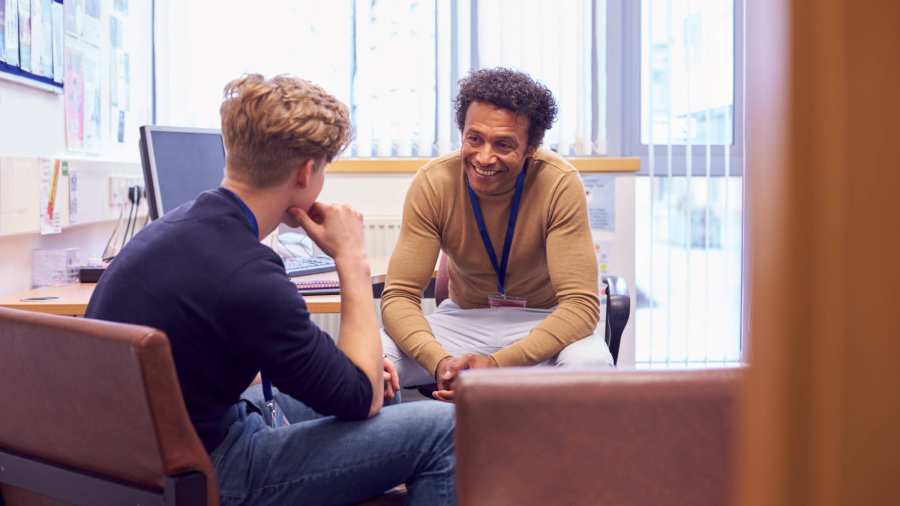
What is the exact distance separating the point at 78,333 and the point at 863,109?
106cm

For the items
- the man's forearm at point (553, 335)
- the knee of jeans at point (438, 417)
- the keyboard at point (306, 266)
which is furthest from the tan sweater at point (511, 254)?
the knee of jeans at point (438, 417)

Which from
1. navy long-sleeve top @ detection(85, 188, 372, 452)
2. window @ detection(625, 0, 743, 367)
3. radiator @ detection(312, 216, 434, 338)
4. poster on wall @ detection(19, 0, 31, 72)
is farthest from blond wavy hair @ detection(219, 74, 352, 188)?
window @ detection(625, 0, 743, 367)

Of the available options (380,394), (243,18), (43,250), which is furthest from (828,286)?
(243,18)

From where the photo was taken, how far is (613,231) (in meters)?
3.75

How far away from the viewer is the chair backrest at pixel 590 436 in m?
0.85

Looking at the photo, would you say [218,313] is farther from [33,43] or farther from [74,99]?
[74,99]

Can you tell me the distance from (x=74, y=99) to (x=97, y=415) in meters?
1.88

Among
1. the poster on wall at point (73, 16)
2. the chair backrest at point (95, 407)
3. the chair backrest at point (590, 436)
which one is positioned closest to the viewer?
the chair backrest at point (590, 436)

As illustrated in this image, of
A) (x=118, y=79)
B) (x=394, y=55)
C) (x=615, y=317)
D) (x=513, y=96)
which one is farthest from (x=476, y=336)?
(x=394, y=55)

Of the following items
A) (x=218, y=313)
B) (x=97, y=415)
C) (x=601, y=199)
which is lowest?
(x=97, y=415)

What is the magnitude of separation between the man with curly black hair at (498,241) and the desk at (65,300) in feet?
0.52

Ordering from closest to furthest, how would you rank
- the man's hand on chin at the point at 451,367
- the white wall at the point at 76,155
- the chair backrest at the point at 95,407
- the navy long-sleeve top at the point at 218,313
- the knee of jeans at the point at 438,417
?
the chair backrest at the point at 95,407, the navy long-sleeve top at the point at 218,313, the knee of jeans at the point at 438,417, the man's hand on chin at the point at 451,367, the white wall at the point at 76,155

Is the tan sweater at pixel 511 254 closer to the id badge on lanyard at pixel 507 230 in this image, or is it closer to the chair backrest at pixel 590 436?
the id badge on lanyard at pixel 507 230

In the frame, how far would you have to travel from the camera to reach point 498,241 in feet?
7.20
